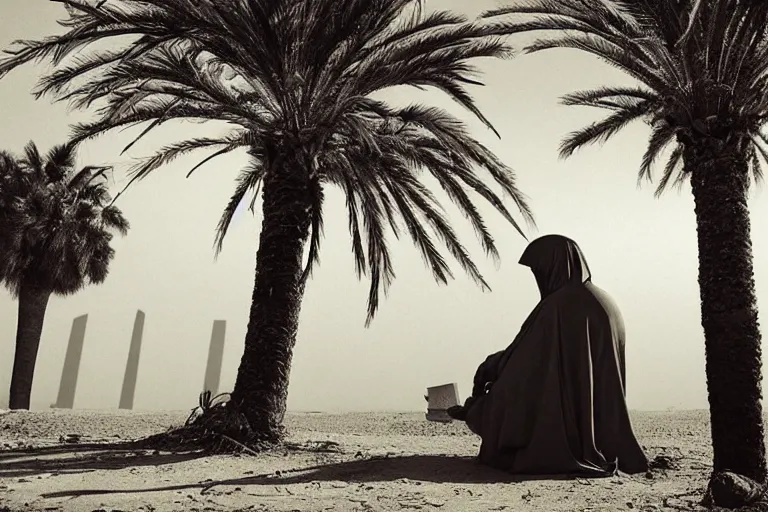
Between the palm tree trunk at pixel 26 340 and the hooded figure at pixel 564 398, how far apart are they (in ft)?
49.2

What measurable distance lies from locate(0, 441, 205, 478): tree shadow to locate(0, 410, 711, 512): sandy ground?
12mm

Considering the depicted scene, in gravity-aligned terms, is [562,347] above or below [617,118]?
below

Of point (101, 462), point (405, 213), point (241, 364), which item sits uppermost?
point (405, 213)

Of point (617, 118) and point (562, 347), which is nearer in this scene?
point (562, 347)

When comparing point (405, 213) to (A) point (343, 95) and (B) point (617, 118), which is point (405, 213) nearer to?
(A) point (343, 95)

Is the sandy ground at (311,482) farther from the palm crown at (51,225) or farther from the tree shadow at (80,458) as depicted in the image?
the palm crown at (51,225)

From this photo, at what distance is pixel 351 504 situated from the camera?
5.18 m

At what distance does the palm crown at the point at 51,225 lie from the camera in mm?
18000

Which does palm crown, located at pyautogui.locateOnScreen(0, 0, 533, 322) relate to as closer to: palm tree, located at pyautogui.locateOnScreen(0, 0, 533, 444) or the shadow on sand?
palm tree, located at pyautogui.locateOnScreen(0, 0, 533, 444)

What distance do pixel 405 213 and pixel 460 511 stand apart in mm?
6164

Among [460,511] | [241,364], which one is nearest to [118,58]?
[241,364]

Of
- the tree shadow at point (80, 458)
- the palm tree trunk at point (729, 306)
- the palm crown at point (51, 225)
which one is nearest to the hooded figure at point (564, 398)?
the palm tree trunk at point (729, 306)

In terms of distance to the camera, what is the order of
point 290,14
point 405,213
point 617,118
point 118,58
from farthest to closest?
1. point 405,213
2. point 617,118
3. point 118,58
4. point 290,14

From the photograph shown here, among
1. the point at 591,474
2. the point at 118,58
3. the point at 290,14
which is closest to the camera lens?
the point at 591,474
